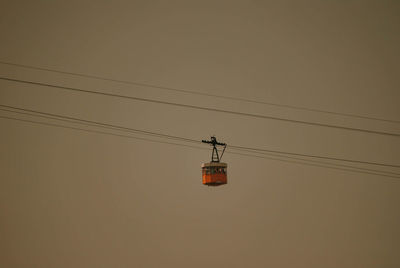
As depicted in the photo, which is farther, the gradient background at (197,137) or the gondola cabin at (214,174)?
the gradient background at (197,137)

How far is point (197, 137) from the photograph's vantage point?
254 inches

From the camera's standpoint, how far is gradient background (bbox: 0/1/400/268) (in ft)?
20.0

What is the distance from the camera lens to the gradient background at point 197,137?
20.0 feet

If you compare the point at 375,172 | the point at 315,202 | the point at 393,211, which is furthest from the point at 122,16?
the point at 393,211

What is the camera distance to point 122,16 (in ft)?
22.7

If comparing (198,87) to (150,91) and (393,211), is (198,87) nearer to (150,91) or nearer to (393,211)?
(150,91)

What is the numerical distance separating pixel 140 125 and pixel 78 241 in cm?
211

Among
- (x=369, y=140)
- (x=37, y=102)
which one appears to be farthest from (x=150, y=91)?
(x=369, y=140)

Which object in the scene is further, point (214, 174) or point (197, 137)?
point (197, 137)

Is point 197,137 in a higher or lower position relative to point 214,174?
higher

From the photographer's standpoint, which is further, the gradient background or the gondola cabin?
the gradient background

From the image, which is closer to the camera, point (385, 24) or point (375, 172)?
point (375, 172)

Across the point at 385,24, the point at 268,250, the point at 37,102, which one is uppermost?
the point at 385,24

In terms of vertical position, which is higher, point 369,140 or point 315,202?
point 369,140
